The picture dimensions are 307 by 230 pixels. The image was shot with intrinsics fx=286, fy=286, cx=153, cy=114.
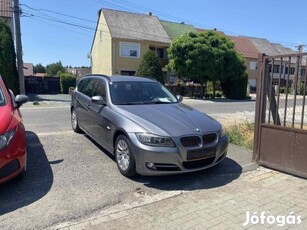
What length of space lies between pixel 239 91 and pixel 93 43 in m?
19.0

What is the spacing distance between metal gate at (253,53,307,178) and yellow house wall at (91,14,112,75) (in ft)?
82.0

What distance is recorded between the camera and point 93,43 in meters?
35.2

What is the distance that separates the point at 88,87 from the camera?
6707 millimetres

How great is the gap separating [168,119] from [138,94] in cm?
127

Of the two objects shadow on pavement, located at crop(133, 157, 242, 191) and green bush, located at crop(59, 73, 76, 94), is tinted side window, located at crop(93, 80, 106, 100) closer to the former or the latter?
shadow on pavement, located at crop(133, 157, 242, 191)

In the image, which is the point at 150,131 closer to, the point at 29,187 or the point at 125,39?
the point at 29,187

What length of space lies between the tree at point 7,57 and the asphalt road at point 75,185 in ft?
50.5

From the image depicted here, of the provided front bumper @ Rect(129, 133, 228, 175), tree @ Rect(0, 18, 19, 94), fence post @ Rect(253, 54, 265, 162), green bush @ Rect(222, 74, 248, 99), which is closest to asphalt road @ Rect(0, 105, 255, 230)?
front bumper @ Rect(129, 133, 228, 175)

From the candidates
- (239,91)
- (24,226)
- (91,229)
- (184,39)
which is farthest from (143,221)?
(239,91)

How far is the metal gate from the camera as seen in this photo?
15.2 feet

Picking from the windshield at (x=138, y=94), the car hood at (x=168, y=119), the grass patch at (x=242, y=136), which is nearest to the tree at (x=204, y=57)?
the grass patch at (x=242, y=136)

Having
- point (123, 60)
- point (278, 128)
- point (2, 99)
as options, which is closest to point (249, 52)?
point (123, 60)

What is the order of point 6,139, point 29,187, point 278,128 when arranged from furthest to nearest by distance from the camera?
point 278,128, point 29,187, point 6,139

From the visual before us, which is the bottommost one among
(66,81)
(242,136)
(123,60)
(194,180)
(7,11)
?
(194,180)
